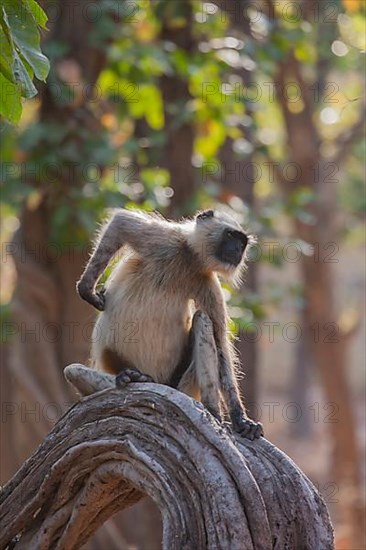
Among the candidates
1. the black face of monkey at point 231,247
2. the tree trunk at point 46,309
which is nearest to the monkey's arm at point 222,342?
the black face of monkey at point 231,247

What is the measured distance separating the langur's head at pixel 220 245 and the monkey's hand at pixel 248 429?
0.88 metres

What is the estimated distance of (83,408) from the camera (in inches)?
168

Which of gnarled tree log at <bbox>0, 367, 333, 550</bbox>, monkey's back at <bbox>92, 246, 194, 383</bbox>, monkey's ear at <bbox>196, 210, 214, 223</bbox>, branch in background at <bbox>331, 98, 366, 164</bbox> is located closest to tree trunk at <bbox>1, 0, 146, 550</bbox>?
monkey's ear at <bbox>196, 210, 214, 223</bbox>

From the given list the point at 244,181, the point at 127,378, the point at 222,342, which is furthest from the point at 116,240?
the point at 244,181

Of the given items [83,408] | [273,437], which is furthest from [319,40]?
[273,437]

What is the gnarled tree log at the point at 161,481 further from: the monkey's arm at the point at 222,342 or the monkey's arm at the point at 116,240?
the monkey's arm at the point at 222,342

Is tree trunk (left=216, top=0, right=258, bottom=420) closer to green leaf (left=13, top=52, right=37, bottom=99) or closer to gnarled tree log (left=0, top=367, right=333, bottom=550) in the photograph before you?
gnarled tree log (left=0, top=367, right=333, bottom=550)

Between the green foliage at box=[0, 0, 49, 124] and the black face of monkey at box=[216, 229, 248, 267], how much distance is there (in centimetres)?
165

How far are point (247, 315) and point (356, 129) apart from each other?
6.76 meters

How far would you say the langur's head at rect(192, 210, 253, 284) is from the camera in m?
5.06

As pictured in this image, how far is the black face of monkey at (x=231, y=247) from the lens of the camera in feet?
16.6

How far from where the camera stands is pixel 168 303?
4930 millimetres

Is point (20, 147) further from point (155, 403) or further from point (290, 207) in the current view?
point (155, 403)

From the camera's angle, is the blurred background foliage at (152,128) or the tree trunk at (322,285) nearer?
the blurred background foliage at (152,128)
